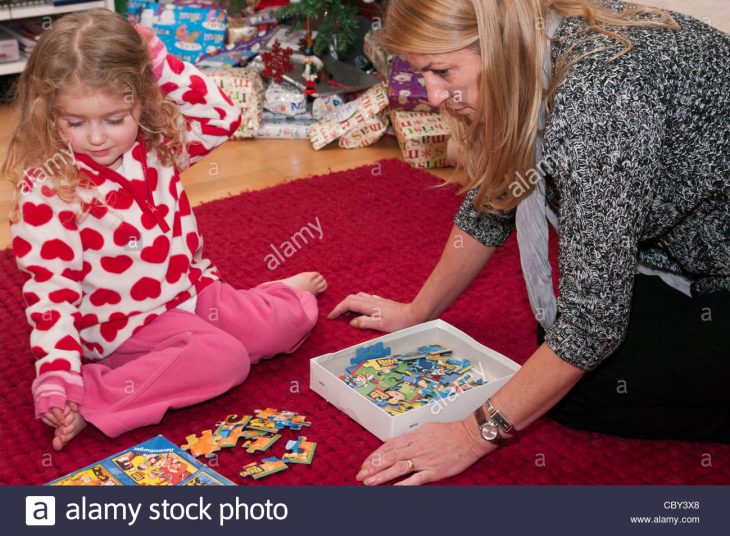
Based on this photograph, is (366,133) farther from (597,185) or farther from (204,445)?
(597,185)

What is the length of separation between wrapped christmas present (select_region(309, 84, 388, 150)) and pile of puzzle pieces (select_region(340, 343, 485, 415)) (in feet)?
4.15

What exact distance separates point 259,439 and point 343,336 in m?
0.38

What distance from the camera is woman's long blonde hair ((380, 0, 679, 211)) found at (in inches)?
43.3

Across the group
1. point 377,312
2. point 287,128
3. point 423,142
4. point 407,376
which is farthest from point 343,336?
point 287,128

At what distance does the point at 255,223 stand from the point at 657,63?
1.25 metres

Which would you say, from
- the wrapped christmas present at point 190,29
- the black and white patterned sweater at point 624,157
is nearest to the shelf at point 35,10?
the wrapped christmas present at point 190,29

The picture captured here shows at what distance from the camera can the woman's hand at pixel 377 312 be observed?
1.70 meters

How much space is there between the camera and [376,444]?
140cm

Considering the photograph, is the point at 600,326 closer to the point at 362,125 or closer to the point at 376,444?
the point at 376,444

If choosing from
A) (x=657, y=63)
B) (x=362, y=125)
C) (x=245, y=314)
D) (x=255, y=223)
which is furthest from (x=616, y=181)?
(x=362, y=125)

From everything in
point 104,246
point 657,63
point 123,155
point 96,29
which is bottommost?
point 104,246

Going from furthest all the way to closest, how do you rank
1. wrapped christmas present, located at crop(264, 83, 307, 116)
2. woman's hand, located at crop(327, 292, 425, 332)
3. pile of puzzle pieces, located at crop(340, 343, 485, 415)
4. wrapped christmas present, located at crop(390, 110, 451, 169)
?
wrapped christmas present, located at crop(264, 83, 307, 116) → wrapped christmas present, located at crop(390, 110, 451, 169) → woman's hand, located at crop(327, 292, 425, 332) → pile of puzzle pieces, located at crop(340, 343, 485, 415)

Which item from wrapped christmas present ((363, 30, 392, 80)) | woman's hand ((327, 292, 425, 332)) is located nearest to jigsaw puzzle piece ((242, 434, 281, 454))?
woman's hand ((327, 292, 425, 332))

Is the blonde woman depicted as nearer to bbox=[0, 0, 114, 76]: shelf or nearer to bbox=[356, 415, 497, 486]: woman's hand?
bbox=[356, 415, 497, 486]: woman's hand
